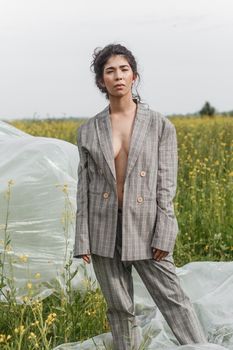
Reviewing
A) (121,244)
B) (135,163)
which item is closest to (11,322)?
(121,244)

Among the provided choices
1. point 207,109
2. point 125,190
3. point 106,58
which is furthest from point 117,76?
point 207,109

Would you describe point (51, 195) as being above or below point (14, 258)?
above

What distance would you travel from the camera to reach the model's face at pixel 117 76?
10.9 feet

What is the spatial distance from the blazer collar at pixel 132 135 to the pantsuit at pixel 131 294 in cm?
22

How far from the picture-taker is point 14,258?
4.67 metres

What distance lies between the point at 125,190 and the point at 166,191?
173mm

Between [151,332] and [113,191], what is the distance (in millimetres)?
1081

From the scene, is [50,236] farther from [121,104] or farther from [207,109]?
[207,109]

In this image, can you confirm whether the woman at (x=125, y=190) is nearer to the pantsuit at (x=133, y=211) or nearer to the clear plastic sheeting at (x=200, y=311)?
the pantsuit at (x=133, y=211)

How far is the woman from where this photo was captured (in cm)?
330

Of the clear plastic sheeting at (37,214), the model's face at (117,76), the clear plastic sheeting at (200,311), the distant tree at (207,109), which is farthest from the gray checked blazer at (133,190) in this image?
the distant tree at (207,109)

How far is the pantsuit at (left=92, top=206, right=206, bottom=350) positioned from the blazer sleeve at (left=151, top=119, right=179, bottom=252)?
122 millimetres

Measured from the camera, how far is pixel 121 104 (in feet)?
11.0

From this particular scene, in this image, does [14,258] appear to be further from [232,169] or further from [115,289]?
[232,169]
